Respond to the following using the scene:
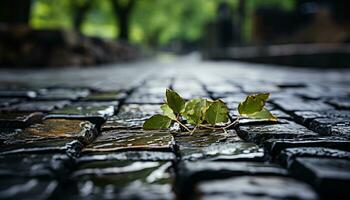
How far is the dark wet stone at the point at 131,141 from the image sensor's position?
124 centimetres

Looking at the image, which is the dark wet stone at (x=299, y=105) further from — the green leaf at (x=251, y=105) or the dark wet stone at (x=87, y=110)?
the dark wet stone at (x=87, y=110)

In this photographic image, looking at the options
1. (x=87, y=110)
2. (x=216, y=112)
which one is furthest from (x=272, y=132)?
(x=87, y=110)

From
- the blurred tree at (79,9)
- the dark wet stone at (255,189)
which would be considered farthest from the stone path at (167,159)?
the blurred tree at (79,9)

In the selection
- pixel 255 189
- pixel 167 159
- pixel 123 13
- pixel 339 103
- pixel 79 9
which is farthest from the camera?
pixel 79 9

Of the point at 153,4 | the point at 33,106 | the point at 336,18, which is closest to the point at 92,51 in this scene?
the point at 33,106

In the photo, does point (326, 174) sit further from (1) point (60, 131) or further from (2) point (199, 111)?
(1) point (60, 131)

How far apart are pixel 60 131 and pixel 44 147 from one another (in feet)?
0.93

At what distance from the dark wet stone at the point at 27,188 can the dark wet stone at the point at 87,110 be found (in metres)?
0.95

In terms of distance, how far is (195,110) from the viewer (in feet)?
4.99

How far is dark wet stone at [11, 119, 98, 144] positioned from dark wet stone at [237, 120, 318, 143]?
0.65m

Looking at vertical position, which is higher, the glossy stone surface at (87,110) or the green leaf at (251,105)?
the green leaf at (251,105)

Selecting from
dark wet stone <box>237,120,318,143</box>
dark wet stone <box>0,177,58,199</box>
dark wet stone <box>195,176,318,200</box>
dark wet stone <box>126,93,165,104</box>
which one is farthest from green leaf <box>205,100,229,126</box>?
dark wet stone <box>126,93,165,104</box>

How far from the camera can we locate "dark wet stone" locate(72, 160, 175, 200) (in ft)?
2.79

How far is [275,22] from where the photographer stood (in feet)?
59.9
